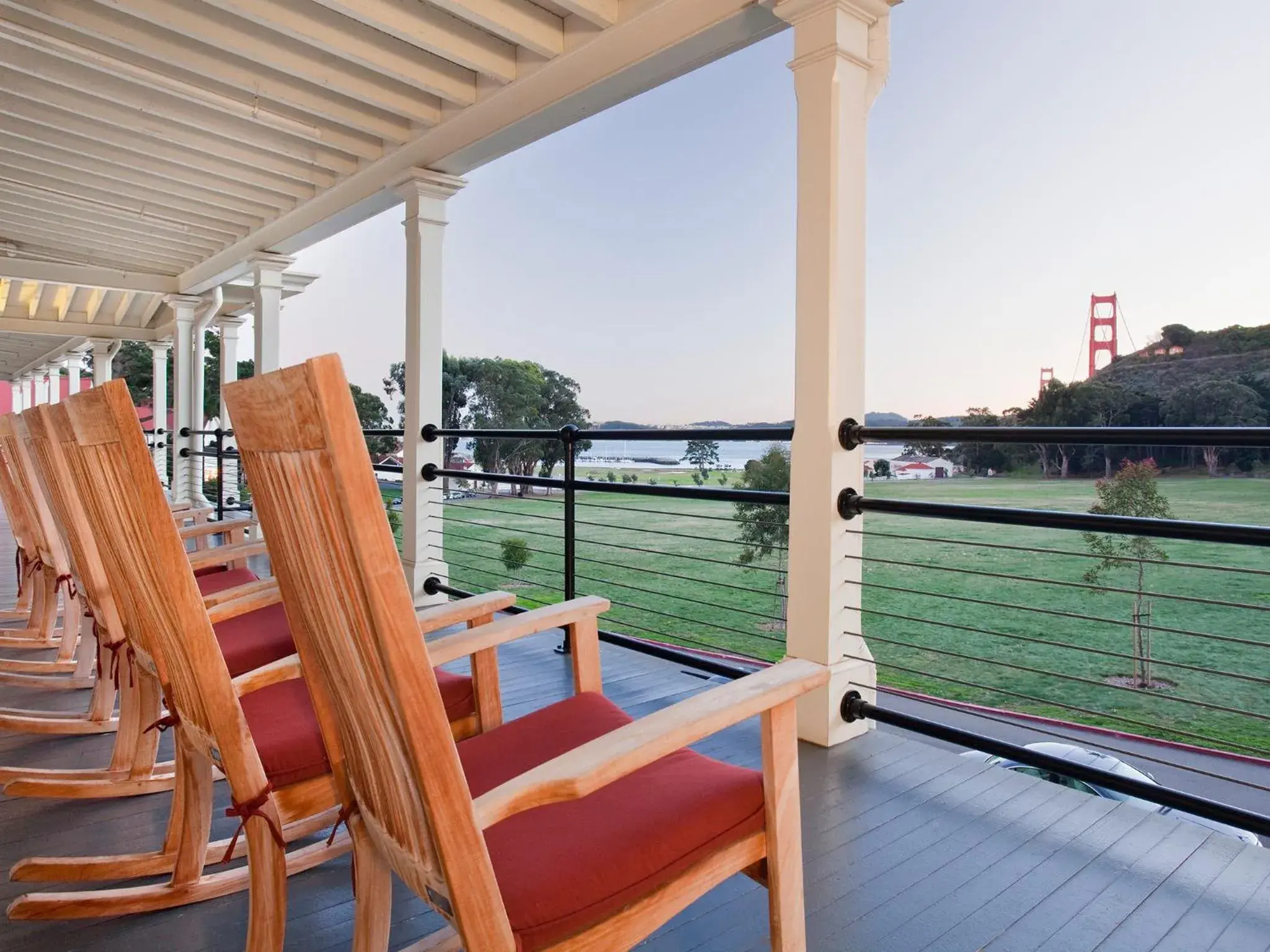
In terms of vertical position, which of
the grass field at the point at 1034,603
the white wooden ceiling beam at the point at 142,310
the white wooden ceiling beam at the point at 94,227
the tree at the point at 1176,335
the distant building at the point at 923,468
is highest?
the tree at the point at 1176,335

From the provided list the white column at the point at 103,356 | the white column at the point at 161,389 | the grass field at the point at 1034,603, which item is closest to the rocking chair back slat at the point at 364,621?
the grass field at the point at 1034,603

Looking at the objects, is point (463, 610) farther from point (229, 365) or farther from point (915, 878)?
point (229, 365)

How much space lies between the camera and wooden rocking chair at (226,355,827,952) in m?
0.72

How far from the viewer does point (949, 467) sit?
7.98 m

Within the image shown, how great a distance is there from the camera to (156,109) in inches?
146

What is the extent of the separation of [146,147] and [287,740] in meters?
4.28

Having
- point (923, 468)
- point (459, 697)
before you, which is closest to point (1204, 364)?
point (923, 468)

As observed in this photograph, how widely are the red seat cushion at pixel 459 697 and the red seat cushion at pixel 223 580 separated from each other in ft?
3.93

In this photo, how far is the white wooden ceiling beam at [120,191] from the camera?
456 cm

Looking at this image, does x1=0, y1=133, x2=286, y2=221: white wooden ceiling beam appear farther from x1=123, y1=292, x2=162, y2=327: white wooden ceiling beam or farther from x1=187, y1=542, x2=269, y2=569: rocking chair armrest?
x1=123, y1=292, x2=162, y2=327: white wooden ceiling beam

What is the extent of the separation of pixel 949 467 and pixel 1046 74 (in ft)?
48.6

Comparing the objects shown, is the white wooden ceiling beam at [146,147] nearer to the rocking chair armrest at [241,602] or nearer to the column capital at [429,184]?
the column capital at [429,184]

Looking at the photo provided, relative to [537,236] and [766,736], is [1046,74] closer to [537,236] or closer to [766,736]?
[537,236]

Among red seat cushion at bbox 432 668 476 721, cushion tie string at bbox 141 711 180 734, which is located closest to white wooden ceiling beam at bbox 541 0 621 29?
red seat cushion at bbox 432 668 476 721
